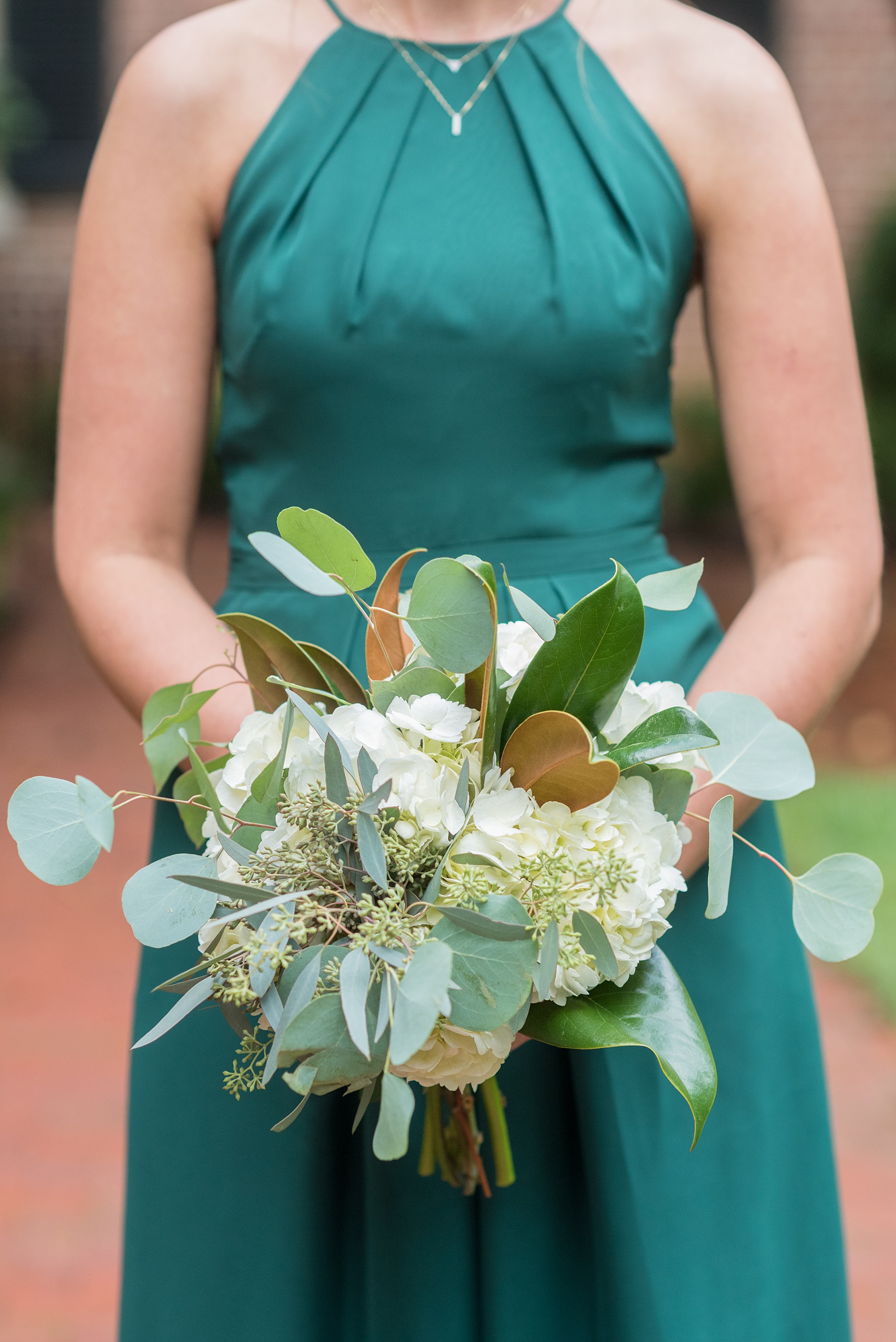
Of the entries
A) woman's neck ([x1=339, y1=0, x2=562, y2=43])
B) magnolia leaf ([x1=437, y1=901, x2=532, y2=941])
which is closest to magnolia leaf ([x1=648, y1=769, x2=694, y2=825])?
magnolia leaf ([x1=437, y1=901, x2=532, y2=941])

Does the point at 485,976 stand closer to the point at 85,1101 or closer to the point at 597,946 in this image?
the point at 597,946

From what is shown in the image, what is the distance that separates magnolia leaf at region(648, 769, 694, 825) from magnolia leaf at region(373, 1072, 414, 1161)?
341 mm

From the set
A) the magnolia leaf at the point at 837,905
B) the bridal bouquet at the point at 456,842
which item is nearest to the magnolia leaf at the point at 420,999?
the bridal bouquet at the point at 456,842

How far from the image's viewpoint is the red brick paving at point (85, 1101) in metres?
3.47

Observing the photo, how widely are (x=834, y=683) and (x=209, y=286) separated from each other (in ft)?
2.89

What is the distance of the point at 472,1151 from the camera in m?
1.38

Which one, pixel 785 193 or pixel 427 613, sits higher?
pixel 785 193

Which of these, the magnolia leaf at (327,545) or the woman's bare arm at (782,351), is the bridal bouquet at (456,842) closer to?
the magnolia leaf at (327,545)

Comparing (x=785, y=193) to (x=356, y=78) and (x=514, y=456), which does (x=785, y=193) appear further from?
(x=356, y=78)

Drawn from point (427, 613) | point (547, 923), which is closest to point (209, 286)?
point (427, 613)

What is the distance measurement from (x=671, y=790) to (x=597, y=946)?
0.17 meters

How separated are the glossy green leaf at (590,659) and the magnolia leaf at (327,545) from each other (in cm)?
16

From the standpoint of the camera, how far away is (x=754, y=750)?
1.14 metres

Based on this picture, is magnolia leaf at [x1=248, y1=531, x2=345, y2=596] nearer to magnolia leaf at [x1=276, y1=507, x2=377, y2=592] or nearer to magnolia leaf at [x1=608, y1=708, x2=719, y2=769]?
magnolia leaf at [x1=276, y1=507, x2=377, y2=592]
